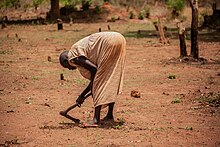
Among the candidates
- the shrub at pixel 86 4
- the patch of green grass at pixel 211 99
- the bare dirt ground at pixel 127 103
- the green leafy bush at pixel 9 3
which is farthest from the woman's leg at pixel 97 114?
the shrub at pixel 86 4

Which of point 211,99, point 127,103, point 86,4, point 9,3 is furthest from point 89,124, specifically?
point 9,3

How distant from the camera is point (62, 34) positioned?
22.4 metres

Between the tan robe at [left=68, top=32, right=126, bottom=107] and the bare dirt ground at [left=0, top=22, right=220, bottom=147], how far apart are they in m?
0.51

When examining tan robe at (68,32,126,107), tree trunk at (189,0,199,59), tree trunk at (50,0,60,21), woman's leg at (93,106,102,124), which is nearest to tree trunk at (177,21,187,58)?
tree trunk at (189,0,199,59)

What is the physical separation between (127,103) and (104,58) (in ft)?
7.02

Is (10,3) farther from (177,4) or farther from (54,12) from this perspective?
(177,4)

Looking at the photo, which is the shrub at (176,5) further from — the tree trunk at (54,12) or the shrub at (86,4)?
the tree trunk at (54,12)

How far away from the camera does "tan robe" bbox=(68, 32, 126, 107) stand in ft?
21.2

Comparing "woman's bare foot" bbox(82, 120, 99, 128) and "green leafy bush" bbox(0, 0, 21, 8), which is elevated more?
"green leafy bush" bbox(0, 0, 21, 8)

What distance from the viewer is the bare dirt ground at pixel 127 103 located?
238 inches

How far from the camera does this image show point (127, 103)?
8414 millimetres

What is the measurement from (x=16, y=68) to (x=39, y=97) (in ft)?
12.1

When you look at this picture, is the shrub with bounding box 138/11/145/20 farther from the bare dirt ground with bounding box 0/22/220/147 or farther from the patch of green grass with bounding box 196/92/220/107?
the patch of green grass with bounding box 196/92/220/107

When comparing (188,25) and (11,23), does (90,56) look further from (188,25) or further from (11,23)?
(11,23)
